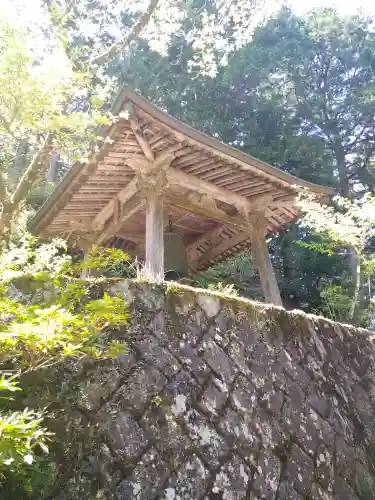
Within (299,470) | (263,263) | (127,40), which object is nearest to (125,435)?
(299,470)

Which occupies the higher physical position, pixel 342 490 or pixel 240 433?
pixel 240 433

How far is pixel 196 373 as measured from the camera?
3.62m

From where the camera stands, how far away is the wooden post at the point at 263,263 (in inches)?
255

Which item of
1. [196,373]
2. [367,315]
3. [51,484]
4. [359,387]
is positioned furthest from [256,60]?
[51,484]

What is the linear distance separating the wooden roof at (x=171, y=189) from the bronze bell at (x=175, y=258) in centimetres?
60

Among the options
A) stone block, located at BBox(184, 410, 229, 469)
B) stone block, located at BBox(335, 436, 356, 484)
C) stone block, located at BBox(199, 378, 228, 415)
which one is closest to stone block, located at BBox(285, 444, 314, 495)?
stone block, located at BBox(335, 436, 356, 484)

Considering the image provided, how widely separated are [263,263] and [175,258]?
172 centimetres

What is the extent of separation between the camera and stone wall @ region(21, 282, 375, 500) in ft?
9.52

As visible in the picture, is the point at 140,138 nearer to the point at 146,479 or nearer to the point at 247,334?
the point at 247,334

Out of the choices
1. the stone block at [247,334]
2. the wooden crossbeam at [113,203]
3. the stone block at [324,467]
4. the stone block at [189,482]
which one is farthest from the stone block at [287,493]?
the wooden crossbeam at [113,203]

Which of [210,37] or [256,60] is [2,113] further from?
[256,60]

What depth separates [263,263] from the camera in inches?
264

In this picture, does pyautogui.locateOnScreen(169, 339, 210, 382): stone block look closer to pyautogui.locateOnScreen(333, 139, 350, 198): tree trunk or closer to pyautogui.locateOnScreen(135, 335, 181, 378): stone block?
pyautogui.locateOnScreen(135, 335, 181, 378): stone block

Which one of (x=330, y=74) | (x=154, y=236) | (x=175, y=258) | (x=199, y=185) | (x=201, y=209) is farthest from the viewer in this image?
(x=330, y=74)
